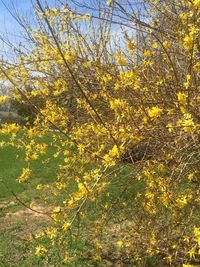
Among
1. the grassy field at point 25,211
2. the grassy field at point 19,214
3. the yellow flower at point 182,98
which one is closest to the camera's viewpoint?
the yellow flower at point 182,98

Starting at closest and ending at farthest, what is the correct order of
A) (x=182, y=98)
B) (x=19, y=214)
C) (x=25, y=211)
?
(x=182, y=98) < (x=19, y=214) < (x=25, y=211)

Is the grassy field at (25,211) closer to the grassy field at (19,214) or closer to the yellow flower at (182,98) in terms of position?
the grassy field at (19,214)

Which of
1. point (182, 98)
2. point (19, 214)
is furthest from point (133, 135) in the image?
point (19, 214)

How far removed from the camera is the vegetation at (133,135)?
9.62 feet

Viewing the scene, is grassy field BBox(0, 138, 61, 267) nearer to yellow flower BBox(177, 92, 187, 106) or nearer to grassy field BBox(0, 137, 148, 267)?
grassy field BBox(0, 137, 148, 267)

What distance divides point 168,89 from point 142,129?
25.5 inches

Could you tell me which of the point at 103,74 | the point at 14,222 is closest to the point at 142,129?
the point at 103,74

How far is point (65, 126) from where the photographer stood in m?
5.52

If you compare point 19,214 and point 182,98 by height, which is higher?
point 182,98

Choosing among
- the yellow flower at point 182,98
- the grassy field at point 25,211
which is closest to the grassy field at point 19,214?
the grassy field at point 25,211

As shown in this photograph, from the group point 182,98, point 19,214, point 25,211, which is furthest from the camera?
point 25,211

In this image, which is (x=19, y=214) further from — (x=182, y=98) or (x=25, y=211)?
(x=182, y=98)

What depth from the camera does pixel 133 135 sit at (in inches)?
118

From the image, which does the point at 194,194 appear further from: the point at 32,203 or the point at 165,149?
the point at 32,203
